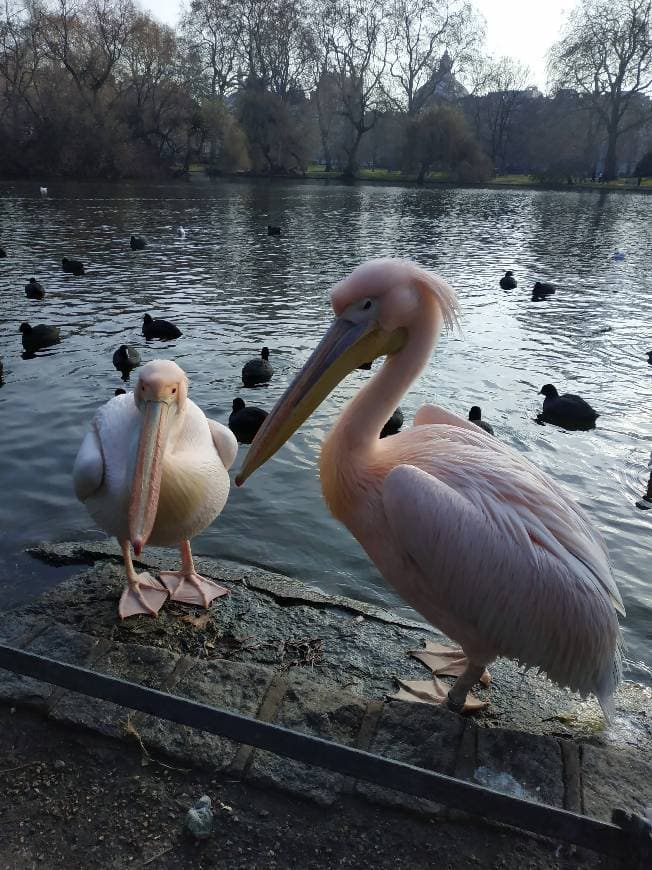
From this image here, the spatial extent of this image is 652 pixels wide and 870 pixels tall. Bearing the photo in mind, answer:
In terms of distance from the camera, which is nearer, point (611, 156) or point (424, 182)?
point (424, 182)

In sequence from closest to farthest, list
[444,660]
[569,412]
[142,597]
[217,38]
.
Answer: [444,660] → [142,597] → [569,412] → [217,38]

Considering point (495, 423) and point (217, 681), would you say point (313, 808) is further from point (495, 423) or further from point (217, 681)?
point (495, 423)

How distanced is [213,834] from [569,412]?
215 inches

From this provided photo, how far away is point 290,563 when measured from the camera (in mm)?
4180

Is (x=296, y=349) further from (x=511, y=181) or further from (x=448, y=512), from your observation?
(x=511, y=181)

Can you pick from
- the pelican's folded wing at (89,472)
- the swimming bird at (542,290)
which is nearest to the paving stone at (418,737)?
the pelican's folded wing at (89,472)

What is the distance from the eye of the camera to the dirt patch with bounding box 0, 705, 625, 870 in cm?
177

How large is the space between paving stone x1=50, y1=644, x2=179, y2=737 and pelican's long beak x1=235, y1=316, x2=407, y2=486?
80 centimetres

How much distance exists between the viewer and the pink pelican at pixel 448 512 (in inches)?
89.3

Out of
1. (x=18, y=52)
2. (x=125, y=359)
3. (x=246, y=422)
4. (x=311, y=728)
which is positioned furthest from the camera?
(x=18, y=52)

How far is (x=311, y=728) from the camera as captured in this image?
221 centimetres

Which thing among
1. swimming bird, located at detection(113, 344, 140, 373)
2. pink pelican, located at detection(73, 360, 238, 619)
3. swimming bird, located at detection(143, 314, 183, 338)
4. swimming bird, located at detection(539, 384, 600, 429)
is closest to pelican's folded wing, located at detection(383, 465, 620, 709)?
pink pelican, located at detection(73, 360, 238, 619)

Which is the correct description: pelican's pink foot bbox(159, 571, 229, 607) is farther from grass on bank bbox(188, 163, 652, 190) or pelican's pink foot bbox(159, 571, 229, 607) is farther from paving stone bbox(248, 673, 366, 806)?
grass on bank bbox(188, 163, 652, 190)

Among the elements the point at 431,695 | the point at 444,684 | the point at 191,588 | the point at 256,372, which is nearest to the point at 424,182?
the point at 256,372
